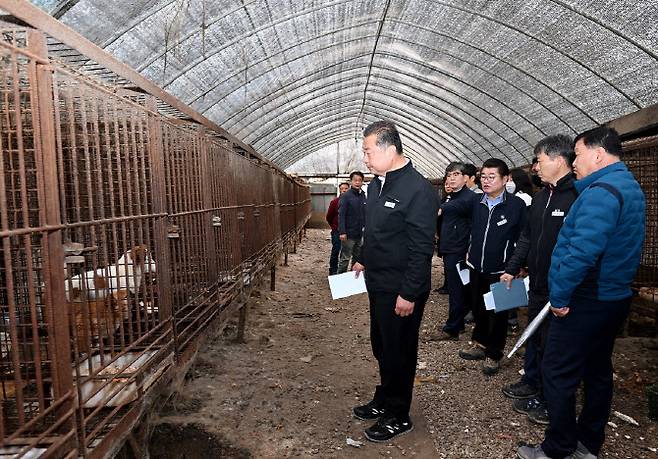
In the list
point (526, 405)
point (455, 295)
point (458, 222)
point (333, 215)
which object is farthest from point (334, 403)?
point (333, 215)

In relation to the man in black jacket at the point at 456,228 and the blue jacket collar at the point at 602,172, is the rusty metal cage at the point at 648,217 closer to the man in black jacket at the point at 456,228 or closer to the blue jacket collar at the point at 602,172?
the man in black jacket at the point at 456,228

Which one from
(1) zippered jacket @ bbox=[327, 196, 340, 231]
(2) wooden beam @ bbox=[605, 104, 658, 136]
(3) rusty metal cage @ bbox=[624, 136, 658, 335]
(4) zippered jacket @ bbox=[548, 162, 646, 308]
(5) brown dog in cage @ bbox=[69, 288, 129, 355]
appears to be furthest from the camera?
(1) zippered jacket @ bbox=[327, 196, 340, 231]

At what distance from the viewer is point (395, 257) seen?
3.29 meters

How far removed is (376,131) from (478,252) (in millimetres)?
1999

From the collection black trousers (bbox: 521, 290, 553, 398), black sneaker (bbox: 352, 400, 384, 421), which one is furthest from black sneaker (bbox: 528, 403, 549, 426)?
black sneaker (bbox: 352, 400, 384, 421)

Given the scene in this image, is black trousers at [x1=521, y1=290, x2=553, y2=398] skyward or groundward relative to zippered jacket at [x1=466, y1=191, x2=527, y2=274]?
groundward

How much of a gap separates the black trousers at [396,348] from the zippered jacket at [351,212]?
4246 millimetres

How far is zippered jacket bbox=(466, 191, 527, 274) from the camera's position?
4523 millimetres

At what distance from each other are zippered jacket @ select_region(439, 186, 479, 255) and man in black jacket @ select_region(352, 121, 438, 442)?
6.99 feet

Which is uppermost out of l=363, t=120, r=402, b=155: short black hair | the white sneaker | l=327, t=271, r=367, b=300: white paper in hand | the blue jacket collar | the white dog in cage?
l=363, t=120, r=402, b=155: short black hair

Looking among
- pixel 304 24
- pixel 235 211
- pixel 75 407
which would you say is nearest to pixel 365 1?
pixel 304 24

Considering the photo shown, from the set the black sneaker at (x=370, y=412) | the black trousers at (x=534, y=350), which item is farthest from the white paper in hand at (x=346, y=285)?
the black trousers at (x=534, y=350)

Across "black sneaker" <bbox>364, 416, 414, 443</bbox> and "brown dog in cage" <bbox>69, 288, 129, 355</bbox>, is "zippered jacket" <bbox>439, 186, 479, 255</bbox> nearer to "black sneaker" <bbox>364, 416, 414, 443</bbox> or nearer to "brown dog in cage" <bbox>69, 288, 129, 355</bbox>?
"black sneaker" <bbox>364, 416, 414, 443</bbox>

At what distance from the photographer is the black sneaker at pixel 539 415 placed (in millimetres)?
3572
